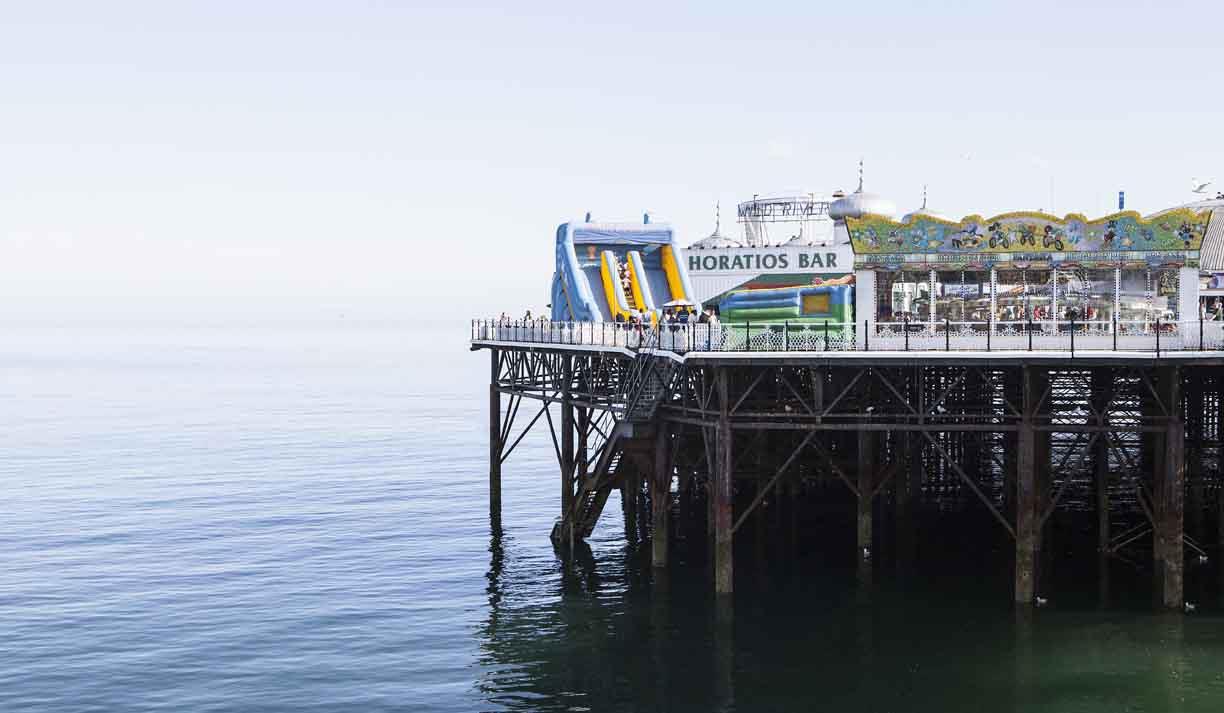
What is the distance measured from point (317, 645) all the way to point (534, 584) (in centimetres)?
1062

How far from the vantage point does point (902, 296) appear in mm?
50562

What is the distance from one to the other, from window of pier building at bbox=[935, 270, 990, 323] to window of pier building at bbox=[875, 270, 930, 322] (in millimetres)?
430

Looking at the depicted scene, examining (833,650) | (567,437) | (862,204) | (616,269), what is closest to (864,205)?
(862,204)

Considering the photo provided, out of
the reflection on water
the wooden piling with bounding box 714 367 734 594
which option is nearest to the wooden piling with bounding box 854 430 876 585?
the reflection on water

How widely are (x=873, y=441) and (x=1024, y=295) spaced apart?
13.4 metres

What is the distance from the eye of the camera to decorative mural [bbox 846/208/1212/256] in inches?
1960

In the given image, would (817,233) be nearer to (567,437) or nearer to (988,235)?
(567,437)

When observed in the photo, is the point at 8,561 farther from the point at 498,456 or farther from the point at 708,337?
the point at 708,337

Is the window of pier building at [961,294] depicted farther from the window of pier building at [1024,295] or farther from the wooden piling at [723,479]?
the wooden piling at [723,479]

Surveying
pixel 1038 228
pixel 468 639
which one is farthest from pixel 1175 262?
pixel 468 639

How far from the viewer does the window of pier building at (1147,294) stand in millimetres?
49125

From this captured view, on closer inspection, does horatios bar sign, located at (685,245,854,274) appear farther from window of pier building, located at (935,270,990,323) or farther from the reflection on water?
the reflection on water

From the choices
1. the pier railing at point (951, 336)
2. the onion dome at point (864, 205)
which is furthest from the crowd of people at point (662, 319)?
the onion dome at point (864, 205)

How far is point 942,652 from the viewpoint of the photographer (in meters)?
44.2
